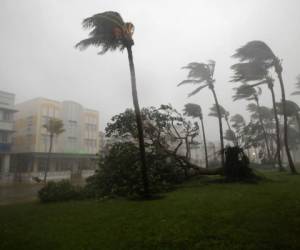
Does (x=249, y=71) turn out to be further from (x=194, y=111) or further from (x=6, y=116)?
(x=6, y=116)

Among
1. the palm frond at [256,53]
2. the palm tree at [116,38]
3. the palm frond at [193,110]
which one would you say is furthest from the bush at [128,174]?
the palm frond at [193,110]

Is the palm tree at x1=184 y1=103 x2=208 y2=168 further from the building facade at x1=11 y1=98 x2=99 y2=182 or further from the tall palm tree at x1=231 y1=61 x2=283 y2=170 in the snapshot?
the building facade at x1=11 y1=98 x2=99 y2=182

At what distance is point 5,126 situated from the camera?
39219mm

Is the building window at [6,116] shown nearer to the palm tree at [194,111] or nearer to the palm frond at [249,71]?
the palm tree at [194,111]

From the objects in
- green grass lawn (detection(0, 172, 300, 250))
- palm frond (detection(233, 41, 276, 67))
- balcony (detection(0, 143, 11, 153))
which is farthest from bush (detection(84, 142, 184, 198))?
balcony (detection(0, 143, 11, 153))

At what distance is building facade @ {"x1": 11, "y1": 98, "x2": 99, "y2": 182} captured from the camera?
41969 mm

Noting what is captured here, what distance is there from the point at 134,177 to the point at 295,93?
97.5 feet

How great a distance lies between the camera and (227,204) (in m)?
8.05

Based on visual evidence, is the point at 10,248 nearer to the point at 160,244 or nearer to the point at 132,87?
the point at 160,244

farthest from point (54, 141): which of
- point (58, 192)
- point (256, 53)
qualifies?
point (256, 53)

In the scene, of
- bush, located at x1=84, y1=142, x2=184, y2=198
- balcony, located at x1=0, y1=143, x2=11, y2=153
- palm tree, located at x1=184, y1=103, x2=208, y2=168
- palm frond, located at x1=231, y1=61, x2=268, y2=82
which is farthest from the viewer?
balcony, located at x1=0, y1=143, x2=11, y2=153

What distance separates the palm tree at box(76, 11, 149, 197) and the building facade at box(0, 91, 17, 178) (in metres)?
34.4

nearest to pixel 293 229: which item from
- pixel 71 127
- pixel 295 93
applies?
pixel 295 93

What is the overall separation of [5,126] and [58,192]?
32892mm
